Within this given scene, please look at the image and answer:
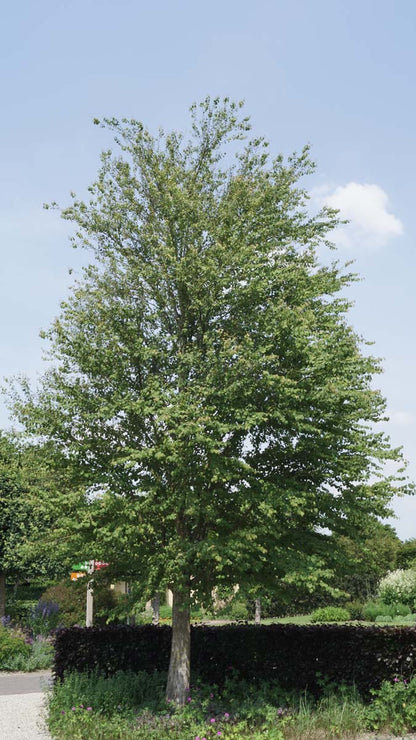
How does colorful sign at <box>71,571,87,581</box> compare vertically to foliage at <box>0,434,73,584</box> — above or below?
below

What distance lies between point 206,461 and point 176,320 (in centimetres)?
307

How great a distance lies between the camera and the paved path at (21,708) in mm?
11389

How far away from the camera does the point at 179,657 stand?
11.6 meters

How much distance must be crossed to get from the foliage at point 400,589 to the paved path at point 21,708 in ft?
58.7

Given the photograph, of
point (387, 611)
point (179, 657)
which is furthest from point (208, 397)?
point (387, 611)

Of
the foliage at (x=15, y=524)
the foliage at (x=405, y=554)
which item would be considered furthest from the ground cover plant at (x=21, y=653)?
Result: the foliage at (x=405, y=554)

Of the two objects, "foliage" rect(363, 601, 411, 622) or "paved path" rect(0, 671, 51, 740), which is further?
"foliage" rect(363, 601, 411, 622)

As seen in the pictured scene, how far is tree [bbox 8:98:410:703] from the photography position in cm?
1034

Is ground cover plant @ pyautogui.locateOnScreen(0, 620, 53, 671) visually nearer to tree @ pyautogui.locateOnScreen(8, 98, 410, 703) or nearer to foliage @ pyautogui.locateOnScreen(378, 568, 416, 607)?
tree @ pyautogui.locateOnScreen(8, 98, 410, 703)

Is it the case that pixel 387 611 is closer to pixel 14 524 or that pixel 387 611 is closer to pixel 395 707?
pixel 14 524

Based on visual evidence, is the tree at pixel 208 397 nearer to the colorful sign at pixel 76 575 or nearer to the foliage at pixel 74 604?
the colorful sign at pixel 76 575

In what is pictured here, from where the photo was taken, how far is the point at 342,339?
11836 mm

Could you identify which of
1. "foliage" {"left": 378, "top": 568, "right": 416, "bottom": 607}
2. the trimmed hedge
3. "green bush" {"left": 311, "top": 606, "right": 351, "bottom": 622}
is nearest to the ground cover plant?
the trimmed hedge

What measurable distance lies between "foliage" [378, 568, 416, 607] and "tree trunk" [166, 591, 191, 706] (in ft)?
70.4
